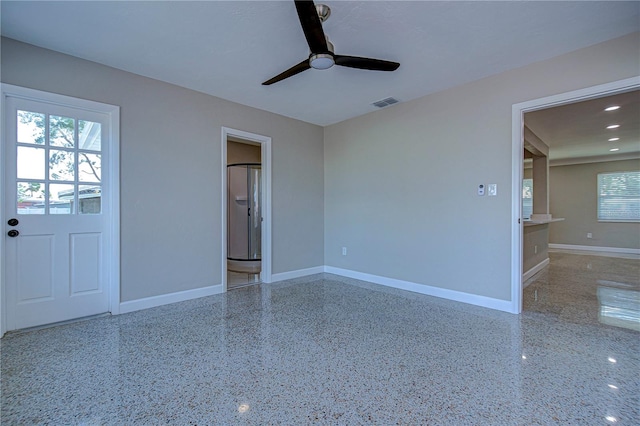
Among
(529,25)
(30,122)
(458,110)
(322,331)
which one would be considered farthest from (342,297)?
(30,122)

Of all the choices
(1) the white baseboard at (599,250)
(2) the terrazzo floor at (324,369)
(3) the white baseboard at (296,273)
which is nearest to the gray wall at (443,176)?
(3) the white baseboard at (296,273)

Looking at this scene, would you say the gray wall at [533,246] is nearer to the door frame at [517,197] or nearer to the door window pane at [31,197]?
the door frame at [517,197]

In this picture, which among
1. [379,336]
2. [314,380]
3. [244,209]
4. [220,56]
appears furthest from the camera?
[244,209]

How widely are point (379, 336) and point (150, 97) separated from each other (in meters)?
3.45

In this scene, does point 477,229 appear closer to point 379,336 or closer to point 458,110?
point 458,110

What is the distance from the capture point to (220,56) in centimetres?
277

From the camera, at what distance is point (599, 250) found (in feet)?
25.4

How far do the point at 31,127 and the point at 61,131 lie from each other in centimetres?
20

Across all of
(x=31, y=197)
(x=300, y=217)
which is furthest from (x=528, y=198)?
(x=31, y=197)

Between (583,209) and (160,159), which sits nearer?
(160,159)

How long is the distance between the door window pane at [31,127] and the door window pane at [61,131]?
0.20ft

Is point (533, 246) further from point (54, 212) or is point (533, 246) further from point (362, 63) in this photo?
point (54, 212)

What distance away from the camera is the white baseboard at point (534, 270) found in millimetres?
4588

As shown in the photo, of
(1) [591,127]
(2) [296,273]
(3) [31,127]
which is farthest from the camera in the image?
(1) [591,127]
